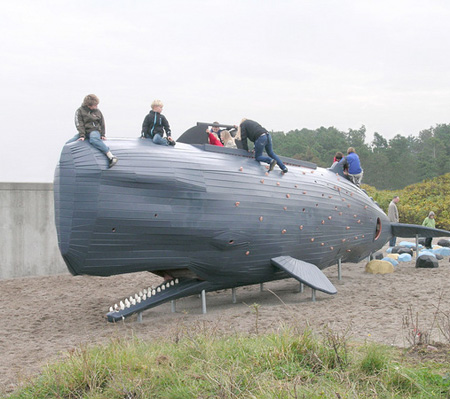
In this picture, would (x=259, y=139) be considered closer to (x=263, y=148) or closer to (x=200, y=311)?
(x=263, y=148)

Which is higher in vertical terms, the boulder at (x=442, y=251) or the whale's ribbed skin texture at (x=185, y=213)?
the whale's ribbed skin texture at (x=185, y=213)

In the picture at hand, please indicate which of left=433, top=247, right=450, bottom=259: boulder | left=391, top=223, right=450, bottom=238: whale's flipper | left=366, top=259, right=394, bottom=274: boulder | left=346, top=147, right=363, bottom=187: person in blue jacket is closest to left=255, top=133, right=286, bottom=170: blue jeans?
left=346, top=147, right=363, bottom=187: person in blue jacket

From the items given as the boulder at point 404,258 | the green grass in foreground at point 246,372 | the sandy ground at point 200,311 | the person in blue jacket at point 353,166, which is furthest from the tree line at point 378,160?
the green grass in foreground at point 246,372

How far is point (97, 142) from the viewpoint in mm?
7547

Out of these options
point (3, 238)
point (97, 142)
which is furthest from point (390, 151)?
point (97, 142)

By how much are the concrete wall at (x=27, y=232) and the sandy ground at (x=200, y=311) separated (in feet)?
2.17

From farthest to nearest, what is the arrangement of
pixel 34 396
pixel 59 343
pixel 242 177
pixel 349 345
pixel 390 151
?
1. pixel 390 151
2. pixel 242 177
3. pixel 59 343
4. pixel 349 345
5. pixel 34 396

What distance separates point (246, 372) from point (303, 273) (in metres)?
4.65

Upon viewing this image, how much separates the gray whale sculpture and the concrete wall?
6372 millimetres

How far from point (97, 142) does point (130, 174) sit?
25.3 inches

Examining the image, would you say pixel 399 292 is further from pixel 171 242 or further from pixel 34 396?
pixel 34 396

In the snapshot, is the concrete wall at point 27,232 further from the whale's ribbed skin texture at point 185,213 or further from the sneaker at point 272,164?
the sneaker at point 272,164

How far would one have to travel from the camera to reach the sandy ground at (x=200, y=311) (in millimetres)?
6863

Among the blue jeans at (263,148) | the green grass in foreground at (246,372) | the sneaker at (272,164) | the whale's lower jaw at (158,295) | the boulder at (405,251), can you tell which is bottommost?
the boulder at (405,251)
